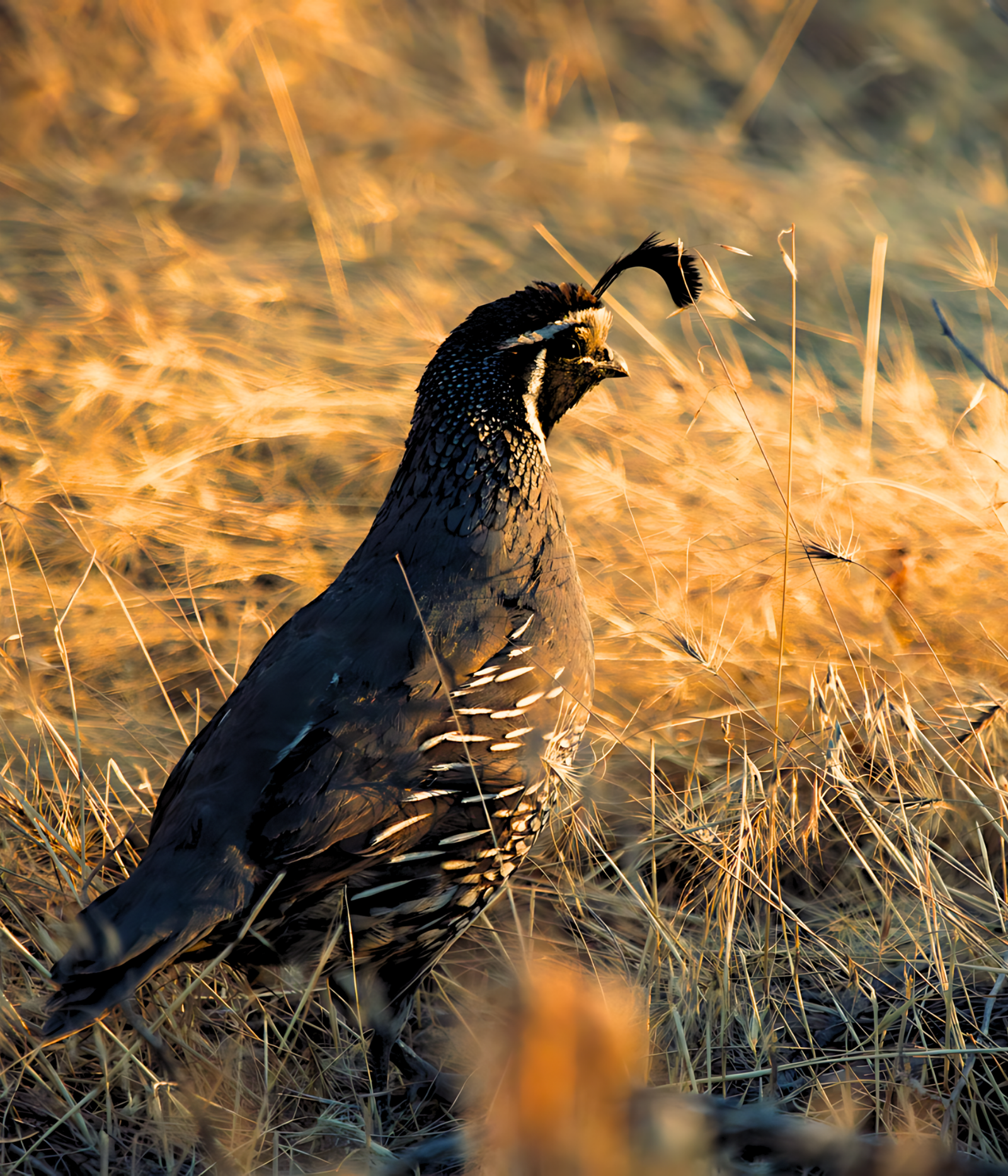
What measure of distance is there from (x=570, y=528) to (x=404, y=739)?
157cm

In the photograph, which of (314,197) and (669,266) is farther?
(314,197)

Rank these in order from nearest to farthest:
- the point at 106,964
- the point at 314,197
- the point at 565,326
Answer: the point at 106,964 < the point at 565,326 < the point at 314,197

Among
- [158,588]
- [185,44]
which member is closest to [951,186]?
[185,44]

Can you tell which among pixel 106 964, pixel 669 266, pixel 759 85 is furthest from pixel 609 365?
pixel 759 85

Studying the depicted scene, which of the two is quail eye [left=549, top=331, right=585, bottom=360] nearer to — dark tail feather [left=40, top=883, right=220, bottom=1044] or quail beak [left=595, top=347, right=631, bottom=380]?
quail beak [left=595, top=347, right=631, bottom=380]

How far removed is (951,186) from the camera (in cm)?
659

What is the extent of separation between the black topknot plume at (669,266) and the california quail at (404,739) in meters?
0.21

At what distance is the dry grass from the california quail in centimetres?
26

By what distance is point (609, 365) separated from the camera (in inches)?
97.7

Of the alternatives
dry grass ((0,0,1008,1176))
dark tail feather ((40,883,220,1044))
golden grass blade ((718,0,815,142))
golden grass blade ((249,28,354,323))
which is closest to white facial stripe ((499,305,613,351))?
dry grass ((0,0,1008,1176))

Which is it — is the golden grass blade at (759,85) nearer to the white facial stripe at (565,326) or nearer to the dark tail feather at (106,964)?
the white facial stripe at (565,326)

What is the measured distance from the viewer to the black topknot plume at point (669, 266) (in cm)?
244

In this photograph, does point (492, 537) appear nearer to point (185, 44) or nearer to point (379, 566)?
point (379, 566)

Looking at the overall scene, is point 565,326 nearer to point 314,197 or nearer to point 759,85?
point 314,197
